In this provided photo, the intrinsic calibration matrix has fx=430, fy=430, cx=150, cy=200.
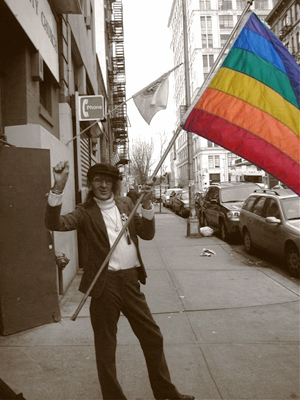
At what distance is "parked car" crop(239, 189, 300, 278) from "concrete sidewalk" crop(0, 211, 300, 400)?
3.24 feet

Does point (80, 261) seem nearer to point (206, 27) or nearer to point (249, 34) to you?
point (249, 34)

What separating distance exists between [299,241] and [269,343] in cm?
372

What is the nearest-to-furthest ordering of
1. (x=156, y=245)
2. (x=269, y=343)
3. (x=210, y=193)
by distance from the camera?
(x=269, y=343) < (x=156, y=245) < (x=210, y=193)

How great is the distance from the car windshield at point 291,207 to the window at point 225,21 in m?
78.1

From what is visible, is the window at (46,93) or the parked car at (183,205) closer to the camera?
the window at (46,93)

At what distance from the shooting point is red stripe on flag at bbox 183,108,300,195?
151 inches

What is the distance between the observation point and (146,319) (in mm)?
3318

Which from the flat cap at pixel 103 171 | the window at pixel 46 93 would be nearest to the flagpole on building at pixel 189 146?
the window at pixel 46 93

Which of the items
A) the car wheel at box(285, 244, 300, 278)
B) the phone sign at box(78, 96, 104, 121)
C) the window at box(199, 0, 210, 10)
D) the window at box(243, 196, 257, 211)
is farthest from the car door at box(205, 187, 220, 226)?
the window at box(199, 0, 210, 10)

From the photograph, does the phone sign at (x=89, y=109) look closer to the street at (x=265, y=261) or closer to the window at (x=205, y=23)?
the street at (x=265, y=261)

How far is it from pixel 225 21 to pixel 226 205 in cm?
7488

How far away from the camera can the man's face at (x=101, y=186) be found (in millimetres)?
3391

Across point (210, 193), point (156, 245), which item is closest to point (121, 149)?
point (210, 193)

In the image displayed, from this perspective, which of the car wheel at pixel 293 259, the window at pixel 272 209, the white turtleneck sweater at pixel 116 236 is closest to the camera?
the white turtleneck sweater at pixel 116 236
